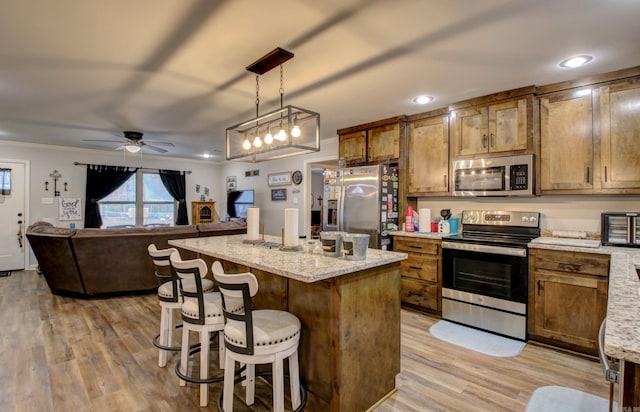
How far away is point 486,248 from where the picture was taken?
3.11m

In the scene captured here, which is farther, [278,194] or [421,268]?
[278,194]

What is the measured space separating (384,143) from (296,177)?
2553 millimetres

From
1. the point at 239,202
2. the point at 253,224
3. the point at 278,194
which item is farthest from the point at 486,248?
the point at 239,202

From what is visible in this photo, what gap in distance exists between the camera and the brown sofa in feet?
13.4

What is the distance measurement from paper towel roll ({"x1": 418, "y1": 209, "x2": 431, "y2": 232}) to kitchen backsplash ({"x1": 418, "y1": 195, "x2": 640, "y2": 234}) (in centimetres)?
53

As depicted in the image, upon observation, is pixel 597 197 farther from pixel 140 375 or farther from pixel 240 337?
pixel 140 375

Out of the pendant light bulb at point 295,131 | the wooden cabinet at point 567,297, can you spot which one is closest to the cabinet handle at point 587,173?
the wooden cabinet at point 567,297

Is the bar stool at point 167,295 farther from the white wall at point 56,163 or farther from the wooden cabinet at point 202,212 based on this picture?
the wooden cabinet at point 202,212

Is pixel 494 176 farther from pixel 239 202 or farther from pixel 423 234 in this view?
pixel 239 202

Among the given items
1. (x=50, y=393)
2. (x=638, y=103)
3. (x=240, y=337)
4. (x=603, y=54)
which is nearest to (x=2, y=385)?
(x=50, y=393)

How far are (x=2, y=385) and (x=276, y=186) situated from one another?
517 cm

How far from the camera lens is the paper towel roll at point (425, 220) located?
12.7 feet

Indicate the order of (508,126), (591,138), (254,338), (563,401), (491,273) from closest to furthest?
(254,338)
(563,401)
(591,138)
(491,273)
(508,126)

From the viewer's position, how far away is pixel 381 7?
1847 millimetres
